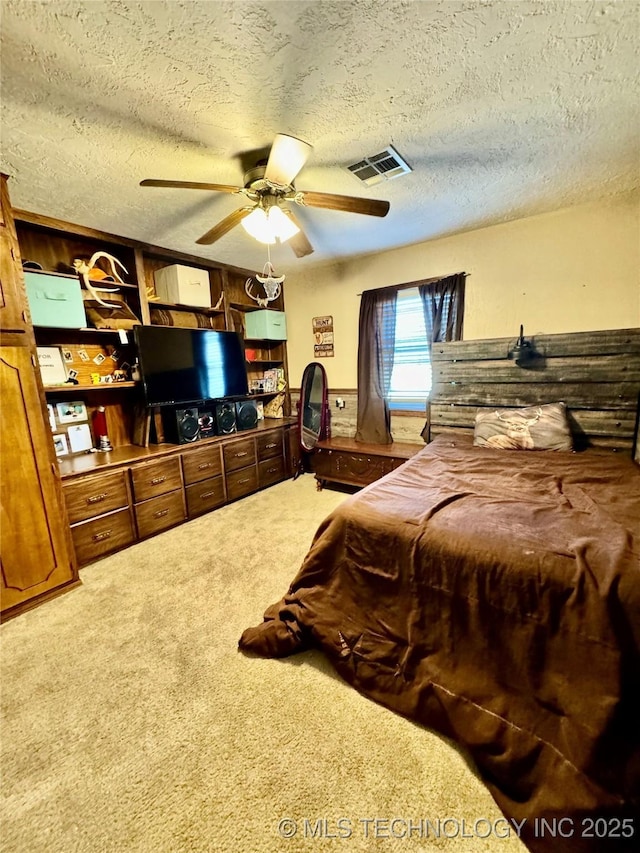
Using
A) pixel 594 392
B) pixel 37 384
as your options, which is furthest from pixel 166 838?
pixel 594 392

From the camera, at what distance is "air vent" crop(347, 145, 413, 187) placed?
6.04 feet

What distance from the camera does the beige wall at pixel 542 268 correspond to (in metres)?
2.50

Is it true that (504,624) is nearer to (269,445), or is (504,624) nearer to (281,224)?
(281,224)

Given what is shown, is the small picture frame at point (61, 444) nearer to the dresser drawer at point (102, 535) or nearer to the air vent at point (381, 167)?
the dresser drawer at point (102, 535)

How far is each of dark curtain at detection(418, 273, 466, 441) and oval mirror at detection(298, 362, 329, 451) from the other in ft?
4.52

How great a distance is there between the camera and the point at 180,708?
139cm

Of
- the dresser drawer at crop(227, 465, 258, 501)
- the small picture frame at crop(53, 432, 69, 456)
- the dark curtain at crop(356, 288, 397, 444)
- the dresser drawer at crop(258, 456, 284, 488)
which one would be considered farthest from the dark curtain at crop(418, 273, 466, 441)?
the small picture frame at crop(53, 432, 69, 456)

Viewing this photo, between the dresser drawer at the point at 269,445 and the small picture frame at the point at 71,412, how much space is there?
5.21 ft

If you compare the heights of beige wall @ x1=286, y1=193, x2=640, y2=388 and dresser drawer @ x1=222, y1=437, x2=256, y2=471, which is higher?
beige wall @ x1=286, y1=193, x2=640, y2=388

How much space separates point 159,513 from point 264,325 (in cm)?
240

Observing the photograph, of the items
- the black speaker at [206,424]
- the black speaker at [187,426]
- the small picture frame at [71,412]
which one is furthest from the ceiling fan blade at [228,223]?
the small picture frame at [71,412]

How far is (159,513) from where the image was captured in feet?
9.24

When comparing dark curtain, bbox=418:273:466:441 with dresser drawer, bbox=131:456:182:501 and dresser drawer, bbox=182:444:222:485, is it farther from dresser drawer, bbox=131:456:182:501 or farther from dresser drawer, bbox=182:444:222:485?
dresser drawer, bbox=131:456:182:501

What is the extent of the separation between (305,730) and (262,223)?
8.04ft
